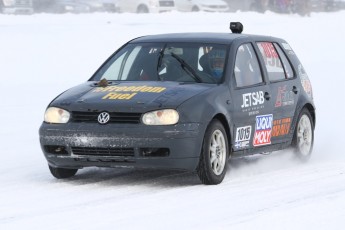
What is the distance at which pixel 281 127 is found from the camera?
1082cm

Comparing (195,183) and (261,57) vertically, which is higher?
(261,57)

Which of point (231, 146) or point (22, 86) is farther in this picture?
point (22, 86)

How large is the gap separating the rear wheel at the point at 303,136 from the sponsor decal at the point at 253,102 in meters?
1.04

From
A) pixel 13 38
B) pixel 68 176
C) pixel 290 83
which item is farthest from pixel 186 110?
pixel 13 38

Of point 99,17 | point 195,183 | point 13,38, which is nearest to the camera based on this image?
point 195,183

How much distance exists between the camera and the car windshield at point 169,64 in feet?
32.7

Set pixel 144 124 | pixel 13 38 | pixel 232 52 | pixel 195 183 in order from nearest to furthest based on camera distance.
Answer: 1. pixel 144 124
2. pixel 195 183
3. pixel 232 52
4. pixel 13 38

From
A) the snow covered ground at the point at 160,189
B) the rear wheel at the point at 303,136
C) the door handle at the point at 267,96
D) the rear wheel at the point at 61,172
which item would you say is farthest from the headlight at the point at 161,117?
the rear wheel at the point at 303,136

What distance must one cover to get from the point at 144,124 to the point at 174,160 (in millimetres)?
401

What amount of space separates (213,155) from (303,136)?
242 centimetres

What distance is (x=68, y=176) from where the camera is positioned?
389 inches

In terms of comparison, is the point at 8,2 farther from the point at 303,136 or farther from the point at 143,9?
the point at 303,136

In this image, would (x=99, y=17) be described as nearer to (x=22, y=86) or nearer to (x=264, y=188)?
(x=22, y=86)

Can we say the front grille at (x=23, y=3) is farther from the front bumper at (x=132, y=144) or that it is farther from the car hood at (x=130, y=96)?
the front bumper at (x=132, y=144)
